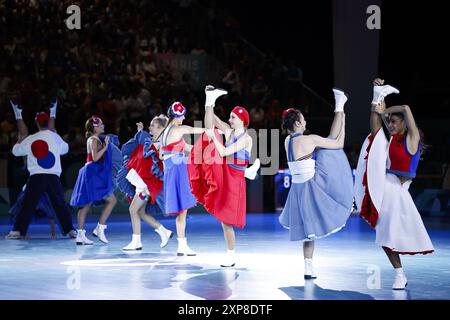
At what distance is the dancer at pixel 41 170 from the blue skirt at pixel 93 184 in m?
0.71

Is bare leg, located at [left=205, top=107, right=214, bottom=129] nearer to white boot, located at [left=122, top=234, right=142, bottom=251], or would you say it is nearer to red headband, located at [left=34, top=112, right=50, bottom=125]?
white boot, located at [left=122, top=234, right=142, bottom=251]

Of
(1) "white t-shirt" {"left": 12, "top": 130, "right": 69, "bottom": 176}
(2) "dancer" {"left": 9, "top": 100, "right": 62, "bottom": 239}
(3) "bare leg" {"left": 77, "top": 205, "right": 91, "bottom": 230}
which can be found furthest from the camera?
(2) "dancer" {"left": 9, "top": 100, "right": 62, "bottom": 239}

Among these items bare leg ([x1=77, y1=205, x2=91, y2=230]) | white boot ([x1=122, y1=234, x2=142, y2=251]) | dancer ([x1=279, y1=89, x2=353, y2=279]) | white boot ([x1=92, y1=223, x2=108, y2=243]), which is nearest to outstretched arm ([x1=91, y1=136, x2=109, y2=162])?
bare leg ([x1=77, y1=205, x2=91, y2=230])

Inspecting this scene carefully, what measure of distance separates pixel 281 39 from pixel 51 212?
1344 centimetres

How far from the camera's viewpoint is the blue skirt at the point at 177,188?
457 inches

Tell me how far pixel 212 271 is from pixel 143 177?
2917 mm

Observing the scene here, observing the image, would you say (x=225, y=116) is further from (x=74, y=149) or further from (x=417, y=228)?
(x=417, y=228)

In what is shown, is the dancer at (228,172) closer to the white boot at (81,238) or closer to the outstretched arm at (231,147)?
the outstretched arm at (231,147)

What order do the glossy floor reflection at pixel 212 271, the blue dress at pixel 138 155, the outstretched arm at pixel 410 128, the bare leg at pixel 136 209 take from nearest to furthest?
the glossy floor reflection at pixel 212 271
the outstretched arm at pixel 410 128
the bare leg at pixel 136 209
the blue dress at pixel 138 155

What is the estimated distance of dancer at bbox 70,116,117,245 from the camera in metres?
13.3

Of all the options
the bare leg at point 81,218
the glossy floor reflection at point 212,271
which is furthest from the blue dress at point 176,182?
the bare leg at point 81,218

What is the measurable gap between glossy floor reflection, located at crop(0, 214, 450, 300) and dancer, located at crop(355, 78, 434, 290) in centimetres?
45

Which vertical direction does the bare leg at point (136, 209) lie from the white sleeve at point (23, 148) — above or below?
below

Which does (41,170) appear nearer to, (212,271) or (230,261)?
(230,261)
